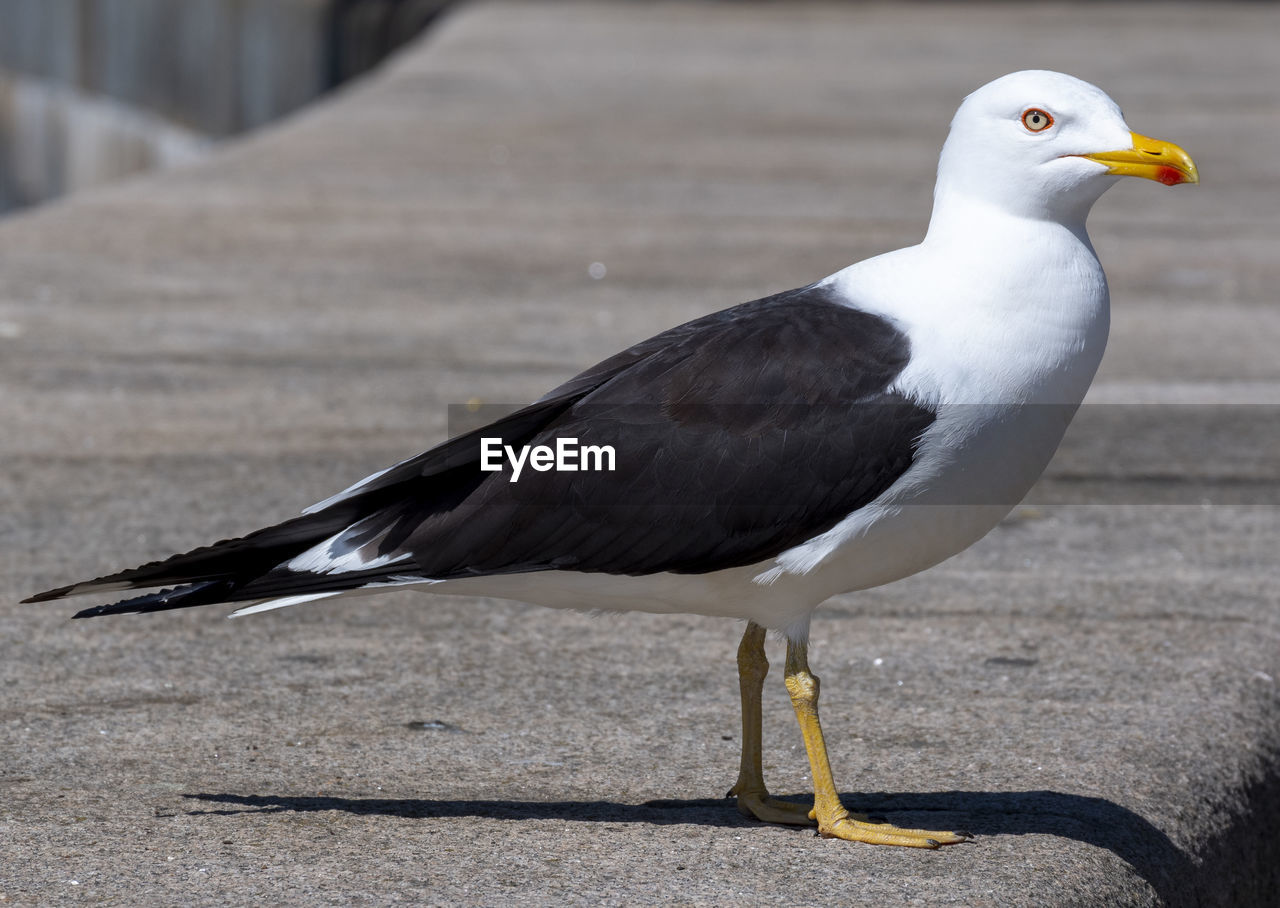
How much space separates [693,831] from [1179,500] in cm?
308

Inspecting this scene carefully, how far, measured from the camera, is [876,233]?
31.6 ft

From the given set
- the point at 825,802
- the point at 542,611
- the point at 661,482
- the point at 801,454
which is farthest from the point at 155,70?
the point at 825,802

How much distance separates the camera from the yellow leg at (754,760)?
371 centimetres

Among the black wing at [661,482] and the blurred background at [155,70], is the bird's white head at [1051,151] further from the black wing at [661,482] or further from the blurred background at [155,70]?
the blurred background at [155,70]

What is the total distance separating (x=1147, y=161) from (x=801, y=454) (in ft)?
2.89

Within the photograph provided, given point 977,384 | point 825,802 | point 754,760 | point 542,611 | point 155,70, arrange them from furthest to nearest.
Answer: point 155,70 < point 542,611 < point 754,760 < point 825,802 < point 977,384

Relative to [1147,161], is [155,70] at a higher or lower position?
lower

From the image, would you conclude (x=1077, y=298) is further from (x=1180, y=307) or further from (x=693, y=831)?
(x=1180, y=307)

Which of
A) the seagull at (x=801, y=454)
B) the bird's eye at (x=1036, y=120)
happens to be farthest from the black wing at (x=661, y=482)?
the bird's eye at (x=1036, y=120)

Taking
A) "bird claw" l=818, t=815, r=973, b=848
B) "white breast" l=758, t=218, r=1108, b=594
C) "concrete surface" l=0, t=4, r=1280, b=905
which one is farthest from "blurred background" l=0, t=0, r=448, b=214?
"bird claw" l=818, t=815, r=973, b=848

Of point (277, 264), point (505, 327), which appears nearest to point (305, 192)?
point (277, 264)

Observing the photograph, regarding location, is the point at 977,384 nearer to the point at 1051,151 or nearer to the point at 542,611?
the point at 1051,151

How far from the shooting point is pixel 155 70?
18.0 m

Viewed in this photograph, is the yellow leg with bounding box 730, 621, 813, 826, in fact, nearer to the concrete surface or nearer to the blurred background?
the concrete surface
